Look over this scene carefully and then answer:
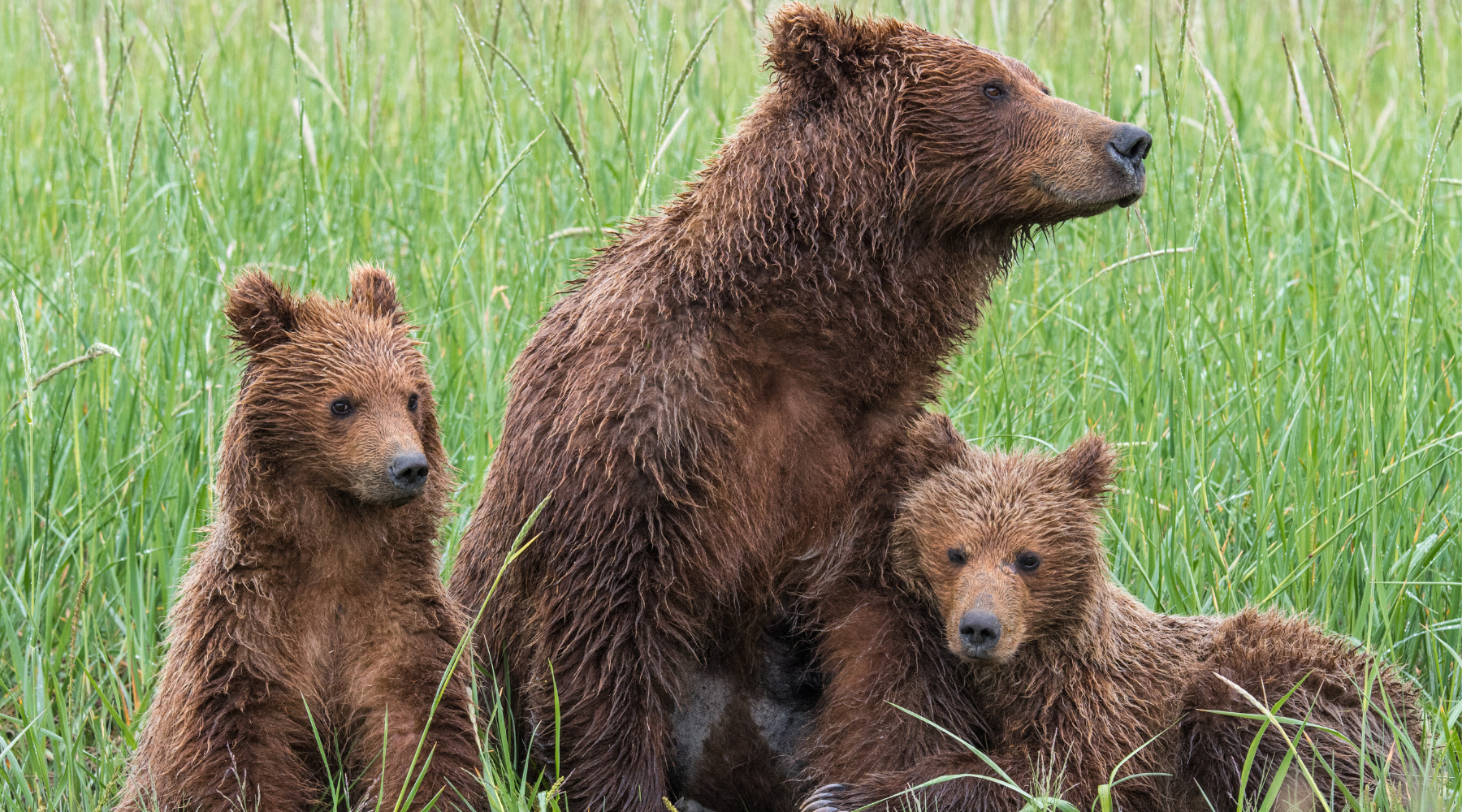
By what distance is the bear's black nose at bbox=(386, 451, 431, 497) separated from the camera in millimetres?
2967

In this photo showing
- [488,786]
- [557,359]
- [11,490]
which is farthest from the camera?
[11,490]

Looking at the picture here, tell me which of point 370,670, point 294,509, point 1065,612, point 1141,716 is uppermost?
point 294,509

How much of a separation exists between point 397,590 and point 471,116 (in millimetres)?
3936

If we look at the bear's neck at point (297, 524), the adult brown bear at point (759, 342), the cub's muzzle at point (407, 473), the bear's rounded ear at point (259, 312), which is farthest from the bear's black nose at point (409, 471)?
the bear's rounded ear at point (259, 312)

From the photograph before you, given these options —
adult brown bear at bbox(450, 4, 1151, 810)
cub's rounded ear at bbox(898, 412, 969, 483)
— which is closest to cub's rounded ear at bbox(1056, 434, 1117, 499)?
cub's rounded ear at bbox(898, 412, 969, 483)

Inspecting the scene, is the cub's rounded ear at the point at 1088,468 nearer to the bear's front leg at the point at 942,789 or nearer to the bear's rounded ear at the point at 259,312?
the bear's front leg at the point at 942,789

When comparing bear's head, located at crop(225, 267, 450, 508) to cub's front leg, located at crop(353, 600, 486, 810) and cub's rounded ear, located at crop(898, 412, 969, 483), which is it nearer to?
cub's front leg, located at crop(353, 600, 486, 810)

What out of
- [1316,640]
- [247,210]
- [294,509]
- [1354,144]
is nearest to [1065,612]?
[1316,640]

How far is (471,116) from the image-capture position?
6723 mm

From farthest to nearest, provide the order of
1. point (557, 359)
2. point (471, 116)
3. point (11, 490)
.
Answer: point (471, 116) < point (11, 490) < point (557, 359)

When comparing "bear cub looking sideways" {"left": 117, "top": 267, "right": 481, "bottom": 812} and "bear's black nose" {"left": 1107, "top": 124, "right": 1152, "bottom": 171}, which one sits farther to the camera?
"bear's black nose" {"left": 1107, "top": 124, "right": 1152, "bottom": 171}

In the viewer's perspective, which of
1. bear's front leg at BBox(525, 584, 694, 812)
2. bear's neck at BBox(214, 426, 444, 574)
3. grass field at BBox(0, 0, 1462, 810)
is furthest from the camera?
grass field at BBox(0, 0, 1462, 810)

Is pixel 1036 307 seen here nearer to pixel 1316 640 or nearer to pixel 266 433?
pixel 1316 640

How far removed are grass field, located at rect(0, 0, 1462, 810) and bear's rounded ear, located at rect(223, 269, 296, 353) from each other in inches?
9.1
